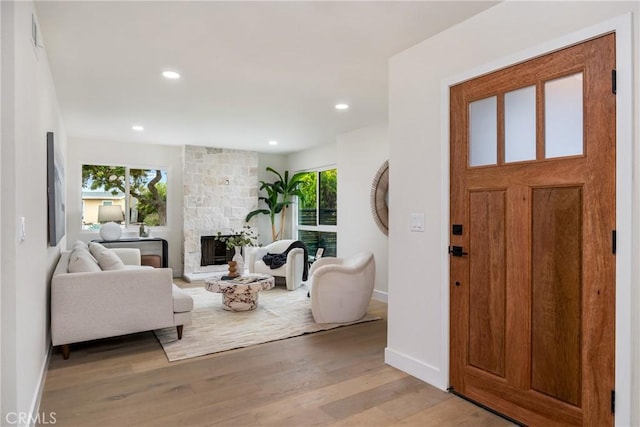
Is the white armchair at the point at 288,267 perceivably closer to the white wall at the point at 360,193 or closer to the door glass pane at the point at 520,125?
the white wall at the point at 360,193

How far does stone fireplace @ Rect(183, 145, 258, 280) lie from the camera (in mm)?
6816

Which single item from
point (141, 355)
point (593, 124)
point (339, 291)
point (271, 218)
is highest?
point (593, 124)

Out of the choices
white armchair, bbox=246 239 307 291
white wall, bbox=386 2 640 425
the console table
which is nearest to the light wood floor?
white wall, bbox=386 2 640 425

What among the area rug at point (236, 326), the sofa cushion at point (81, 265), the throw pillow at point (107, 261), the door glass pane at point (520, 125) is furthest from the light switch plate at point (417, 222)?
the throw pillow at point (107, 261)

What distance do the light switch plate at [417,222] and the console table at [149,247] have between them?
16.5 ft

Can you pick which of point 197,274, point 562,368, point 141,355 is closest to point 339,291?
point 141,355

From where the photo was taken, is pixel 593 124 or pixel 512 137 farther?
pixel 512 137

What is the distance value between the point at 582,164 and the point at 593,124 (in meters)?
0.20

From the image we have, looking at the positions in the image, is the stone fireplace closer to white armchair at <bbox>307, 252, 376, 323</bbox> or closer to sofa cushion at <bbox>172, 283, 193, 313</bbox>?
sofa cushion at <bbox>172, 283, 193, 313</bbox>

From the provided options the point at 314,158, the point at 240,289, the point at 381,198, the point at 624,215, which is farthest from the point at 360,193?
the point at 624,215

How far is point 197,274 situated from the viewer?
22.3 ft

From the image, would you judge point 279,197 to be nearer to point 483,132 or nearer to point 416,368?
point 416,368

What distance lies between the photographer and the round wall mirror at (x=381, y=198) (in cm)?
505

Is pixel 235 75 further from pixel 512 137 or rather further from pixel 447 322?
pixel 447 322
